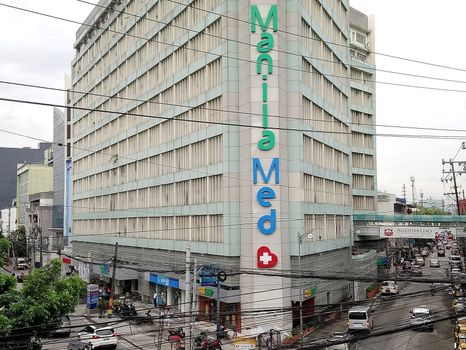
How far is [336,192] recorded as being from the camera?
4744 cm

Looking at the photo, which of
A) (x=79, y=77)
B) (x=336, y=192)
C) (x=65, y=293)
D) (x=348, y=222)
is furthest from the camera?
(x=79, y=77)

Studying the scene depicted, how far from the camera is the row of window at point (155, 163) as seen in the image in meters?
39.2

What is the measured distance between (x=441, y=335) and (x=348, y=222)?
59.2 ft

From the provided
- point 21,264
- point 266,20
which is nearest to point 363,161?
point 266,20

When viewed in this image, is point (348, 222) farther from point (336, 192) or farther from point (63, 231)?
point (63, 231)

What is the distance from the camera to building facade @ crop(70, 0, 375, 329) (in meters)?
35.2

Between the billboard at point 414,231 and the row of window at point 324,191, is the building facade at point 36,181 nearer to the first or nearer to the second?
the row of window at point 324,191

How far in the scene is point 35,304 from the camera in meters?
15.9

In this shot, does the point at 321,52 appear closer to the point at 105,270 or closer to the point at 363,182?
the point at 105,270

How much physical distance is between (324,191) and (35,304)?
1229 inches

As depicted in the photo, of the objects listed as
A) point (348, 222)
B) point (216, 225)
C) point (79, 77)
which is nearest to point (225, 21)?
point (216, 225)

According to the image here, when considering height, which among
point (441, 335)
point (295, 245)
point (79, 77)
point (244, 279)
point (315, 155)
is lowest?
point (441, 335)

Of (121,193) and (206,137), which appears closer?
(206,137)

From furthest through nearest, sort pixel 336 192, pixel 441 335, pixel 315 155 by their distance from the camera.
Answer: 1. pixel 336 192
2. pixel 315 155
3. pixel 441 335
